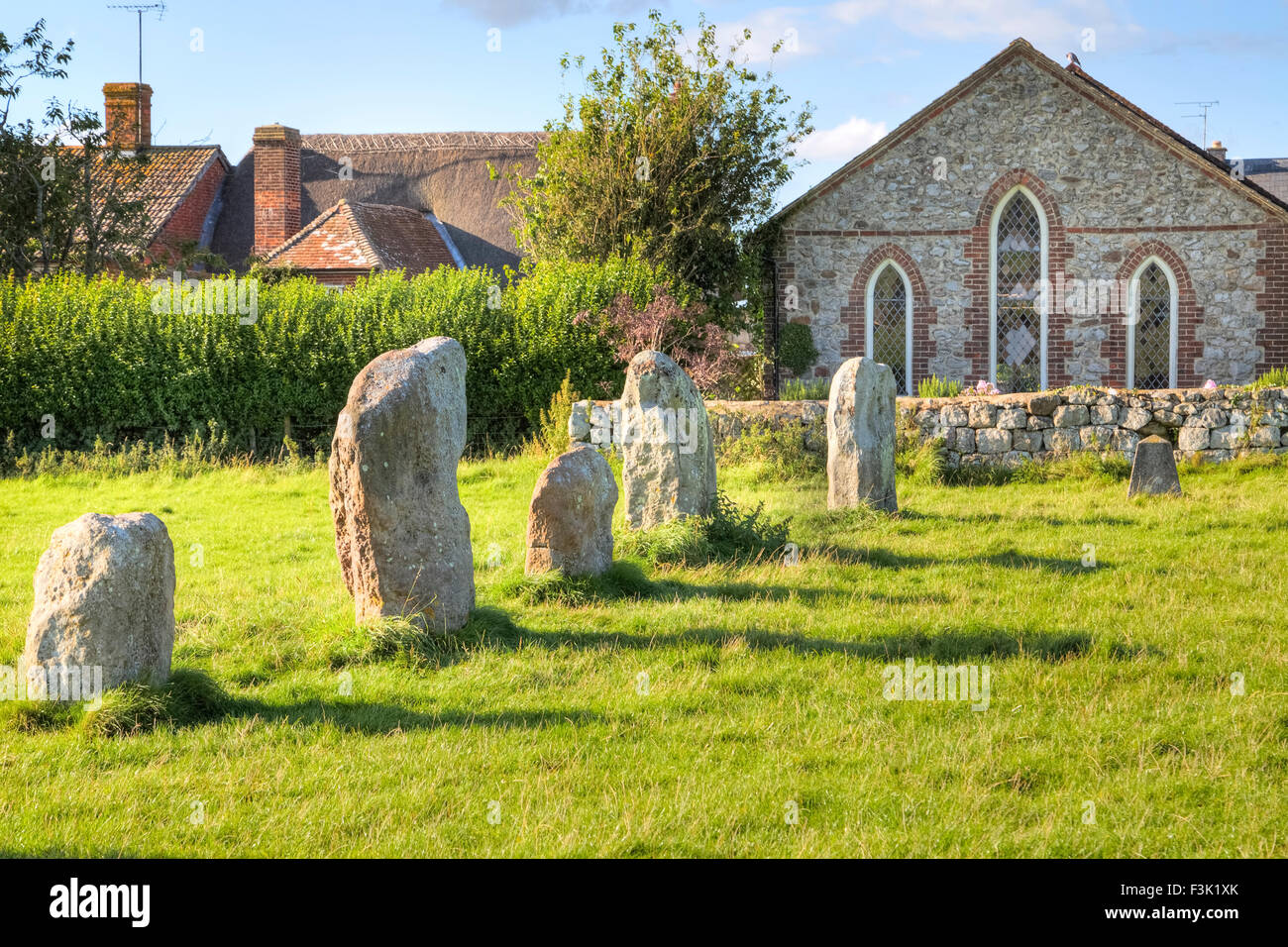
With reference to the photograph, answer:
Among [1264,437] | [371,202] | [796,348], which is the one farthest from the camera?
[371,202]

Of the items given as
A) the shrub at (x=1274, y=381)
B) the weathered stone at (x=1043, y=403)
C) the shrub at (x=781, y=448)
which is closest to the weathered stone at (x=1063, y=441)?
the weathered stone at (x=1043, y=403)

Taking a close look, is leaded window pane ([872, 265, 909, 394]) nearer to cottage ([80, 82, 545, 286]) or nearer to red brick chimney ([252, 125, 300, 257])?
cottage ([80, 82, 545, 286])

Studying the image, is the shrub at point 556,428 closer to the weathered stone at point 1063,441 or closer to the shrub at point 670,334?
the shrub at point 670,334

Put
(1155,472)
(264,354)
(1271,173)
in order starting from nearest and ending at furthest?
(1155,472), (264,354), (1271,173)

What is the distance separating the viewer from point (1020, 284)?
2181 cm

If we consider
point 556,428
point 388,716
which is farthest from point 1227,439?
point 388,716

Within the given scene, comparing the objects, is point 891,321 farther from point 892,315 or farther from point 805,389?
point 805,389

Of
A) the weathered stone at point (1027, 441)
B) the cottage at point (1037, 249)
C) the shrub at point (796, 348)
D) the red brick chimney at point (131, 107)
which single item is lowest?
the weathered stone at point (1027, 441)

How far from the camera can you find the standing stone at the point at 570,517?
28.8ft

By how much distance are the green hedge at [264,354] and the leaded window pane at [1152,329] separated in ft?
33.8

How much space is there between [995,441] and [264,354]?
1171cm
